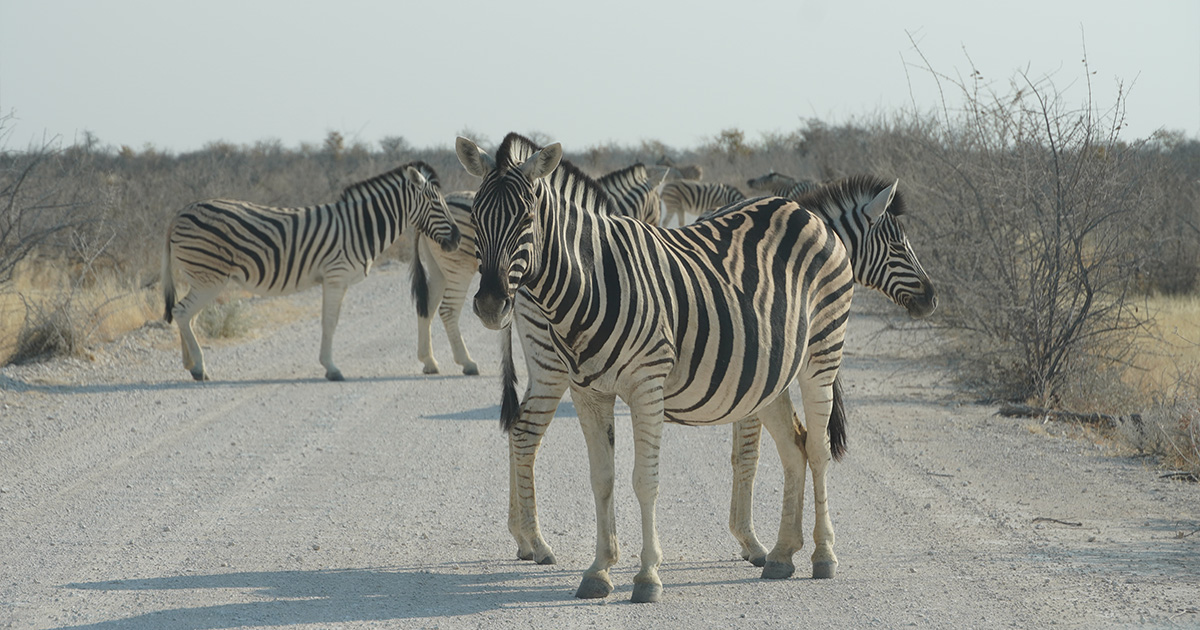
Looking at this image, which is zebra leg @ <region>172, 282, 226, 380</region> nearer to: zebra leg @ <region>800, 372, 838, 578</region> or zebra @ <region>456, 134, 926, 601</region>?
zebra @ <region>456, 134, 926, 601</region>

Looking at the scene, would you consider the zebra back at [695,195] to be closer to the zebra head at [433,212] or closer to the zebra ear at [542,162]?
the zebra head at [433,212]

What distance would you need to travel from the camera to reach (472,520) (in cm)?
657

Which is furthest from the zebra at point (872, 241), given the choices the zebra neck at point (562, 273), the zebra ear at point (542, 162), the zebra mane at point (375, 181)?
the zebra mane at point (375, 181)

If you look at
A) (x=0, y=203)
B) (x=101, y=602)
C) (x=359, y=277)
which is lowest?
(x=101, y=602)

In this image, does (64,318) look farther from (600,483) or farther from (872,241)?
(872,241)

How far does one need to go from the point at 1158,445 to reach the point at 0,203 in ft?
45.9

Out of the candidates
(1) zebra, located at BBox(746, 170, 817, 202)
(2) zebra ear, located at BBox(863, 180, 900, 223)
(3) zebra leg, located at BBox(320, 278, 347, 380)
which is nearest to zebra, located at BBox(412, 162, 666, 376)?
(3) zebra leg, located at BBox(320, 278, 347, 380)

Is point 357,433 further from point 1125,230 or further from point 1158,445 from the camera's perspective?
point 1125,230

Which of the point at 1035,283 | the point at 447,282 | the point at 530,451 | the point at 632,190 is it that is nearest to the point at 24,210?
the point at 447,282

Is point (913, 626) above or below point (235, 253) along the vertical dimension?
below

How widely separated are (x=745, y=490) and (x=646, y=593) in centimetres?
106

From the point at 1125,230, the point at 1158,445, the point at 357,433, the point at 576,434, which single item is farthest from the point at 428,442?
the point at 1125,230

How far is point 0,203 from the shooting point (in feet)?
46.6

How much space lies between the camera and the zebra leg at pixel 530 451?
5.66m
